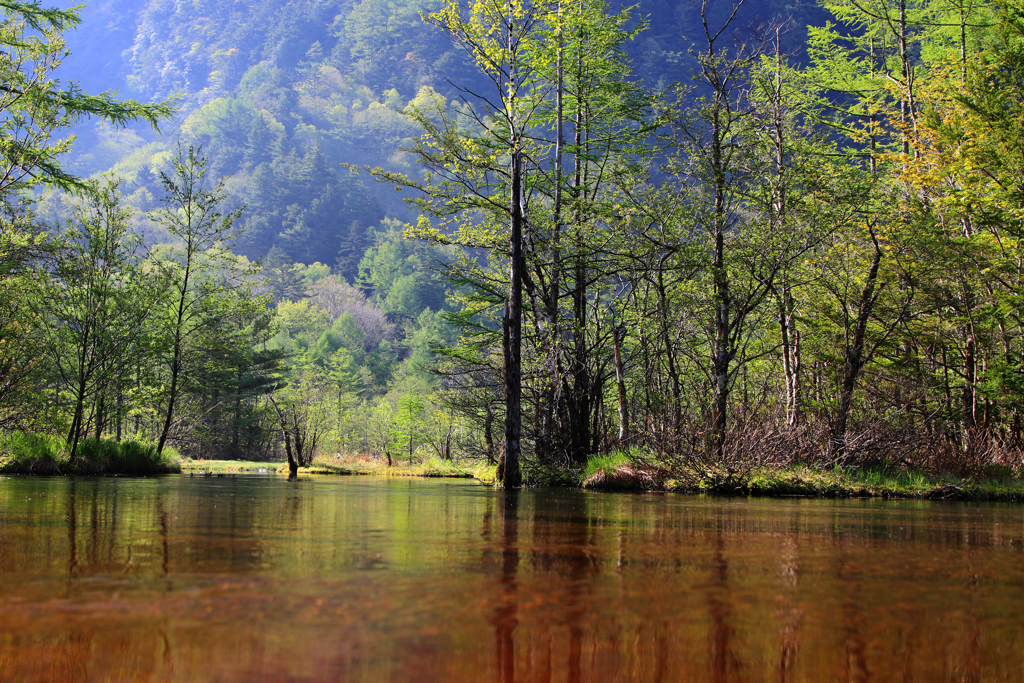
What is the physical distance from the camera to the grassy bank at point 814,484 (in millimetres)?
10891

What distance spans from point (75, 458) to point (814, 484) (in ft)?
50.9

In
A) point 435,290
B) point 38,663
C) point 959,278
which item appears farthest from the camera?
point 435,290

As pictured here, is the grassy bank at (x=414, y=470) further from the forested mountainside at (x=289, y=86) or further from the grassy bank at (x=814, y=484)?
the forested mountainside at (x=289, y=86)

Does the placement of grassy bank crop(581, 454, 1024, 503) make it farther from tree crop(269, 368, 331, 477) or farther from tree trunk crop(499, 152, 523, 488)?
tree crop(269, 368, 331, 477)

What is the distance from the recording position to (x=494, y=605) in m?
2.25

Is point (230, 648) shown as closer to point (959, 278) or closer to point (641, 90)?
point (959, 278)

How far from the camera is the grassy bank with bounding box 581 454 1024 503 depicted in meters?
10.9

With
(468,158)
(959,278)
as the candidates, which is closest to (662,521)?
(468,158)

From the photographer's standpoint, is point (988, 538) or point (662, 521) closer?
point (988, 538)

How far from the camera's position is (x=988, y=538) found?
4902mm

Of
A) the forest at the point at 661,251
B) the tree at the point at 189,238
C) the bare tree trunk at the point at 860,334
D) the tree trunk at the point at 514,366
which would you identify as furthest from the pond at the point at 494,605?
the tree at the point at 189,238

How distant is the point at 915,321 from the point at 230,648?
17.5m

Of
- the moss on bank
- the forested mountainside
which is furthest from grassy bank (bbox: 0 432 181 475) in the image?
the forested mountainside

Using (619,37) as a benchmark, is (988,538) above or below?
below
